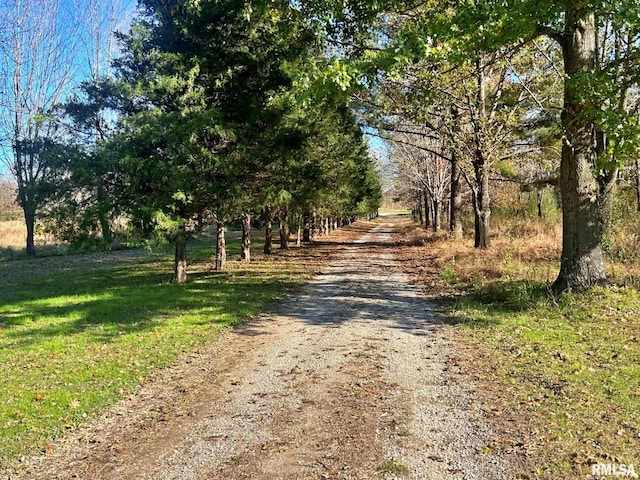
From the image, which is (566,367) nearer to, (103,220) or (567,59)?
(567,59)

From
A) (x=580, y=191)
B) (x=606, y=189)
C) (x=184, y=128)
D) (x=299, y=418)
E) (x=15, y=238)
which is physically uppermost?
(x=184, y=128)

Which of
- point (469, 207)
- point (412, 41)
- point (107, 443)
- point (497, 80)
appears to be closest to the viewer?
point (107, 443)

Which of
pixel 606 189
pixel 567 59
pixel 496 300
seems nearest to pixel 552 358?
pixel 496 300

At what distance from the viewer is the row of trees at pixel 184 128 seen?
10867mm

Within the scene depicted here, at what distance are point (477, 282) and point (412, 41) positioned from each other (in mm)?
6740

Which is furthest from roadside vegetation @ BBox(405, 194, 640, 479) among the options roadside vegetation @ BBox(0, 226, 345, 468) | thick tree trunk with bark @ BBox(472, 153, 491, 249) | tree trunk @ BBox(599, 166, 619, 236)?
thick tree trunk with bark @ BBox(472, 153, 491, 249)

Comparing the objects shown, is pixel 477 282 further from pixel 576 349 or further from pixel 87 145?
pixel 87 145

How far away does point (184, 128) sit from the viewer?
1081cm

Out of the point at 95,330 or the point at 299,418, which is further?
the point at 95,330

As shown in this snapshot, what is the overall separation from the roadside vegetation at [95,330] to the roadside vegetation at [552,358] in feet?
13.8

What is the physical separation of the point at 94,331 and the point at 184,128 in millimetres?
4831

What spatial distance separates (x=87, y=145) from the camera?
11.6 meters

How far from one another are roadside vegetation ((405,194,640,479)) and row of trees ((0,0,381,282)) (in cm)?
537

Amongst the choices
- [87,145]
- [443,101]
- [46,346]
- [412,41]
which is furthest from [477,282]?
[87,145]
